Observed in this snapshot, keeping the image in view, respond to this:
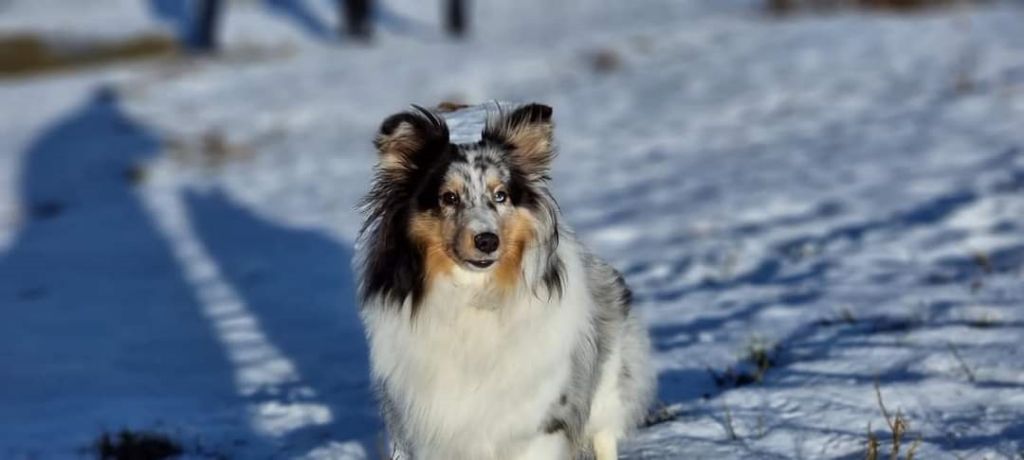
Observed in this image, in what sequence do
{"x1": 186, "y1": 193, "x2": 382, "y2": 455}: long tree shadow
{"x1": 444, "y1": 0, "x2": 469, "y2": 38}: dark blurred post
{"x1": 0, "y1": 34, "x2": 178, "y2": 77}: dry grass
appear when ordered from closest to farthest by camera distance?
1. {"x1": 186, "y1": 193, "x2": 382, "y2": 455}: long tree shadow
2. {"x1": 0, "y1": 34, "x2": 178, "y2": 77}: dry grass
3. {"x1": 444, "y1": 0, "x2": 469, "y2": 38}: dark blurred post

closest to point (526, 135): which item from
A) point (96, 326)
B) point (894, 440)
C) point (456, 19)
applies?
point (894, 440)

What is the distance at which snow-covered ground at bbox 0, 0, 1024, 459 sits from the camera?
17.1 ft

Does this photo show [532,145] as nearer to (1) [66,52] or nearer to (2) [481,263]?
(2) [481,263]

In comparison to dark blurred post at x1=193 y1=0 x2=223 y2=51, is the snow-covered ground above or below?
below

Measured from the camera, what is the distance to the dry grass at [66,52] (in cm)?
2422

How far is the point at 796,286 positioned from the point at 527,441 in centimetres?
366

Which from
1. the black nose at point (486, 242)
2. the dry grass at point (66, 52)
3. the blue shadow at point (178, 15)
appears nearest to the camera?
the black nose at point (486, 242)

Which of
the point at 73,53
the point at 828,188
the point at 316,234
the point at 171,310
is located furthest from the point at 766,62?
the point at 73,53

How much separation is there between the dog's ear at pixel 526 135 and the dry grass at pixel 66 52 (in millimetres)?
21838

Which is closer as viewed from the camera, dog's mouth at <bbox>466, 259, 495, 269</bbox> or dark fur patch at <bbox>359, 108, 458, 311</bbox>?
dog's mouth at <bbox>466, 259, 495, 269</bbox>

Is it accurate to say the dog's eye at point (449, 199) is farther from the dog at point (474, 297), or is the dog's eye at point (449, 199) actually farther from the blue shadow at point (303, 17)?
the blue shadow at point (303, 17)

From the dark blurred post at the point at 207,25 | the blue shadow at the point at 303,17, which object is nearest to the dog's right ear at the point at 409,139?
the dark blurred post at the point at 207,25

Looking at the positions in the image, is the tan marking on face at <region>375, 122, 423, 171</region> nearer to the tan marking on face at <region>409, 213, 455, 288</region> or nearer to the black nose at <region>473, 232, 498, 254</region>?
the tan marking on face at <region>409, 213, 455, 288</region>

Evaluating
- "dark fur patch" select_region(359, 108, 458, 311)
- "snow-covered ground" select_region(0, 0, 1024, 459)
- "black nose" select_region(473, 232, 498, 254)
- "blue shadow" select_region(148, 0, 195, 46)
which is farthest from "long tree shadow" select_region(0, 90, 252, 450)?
"blue shadow" select_region(148, 0, 195, 46)
